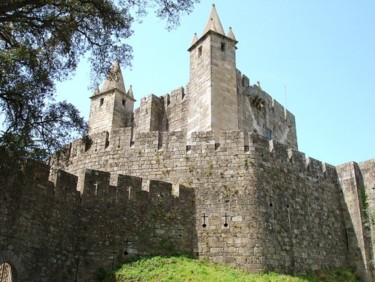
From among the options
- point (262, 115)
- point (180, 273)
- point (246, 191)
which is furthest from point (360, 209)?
point (262, 115)

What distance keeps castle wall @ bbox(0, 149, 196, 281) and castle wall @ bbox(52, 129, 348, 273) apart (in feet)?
2.86

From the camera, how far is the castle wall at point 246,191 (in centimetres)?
1576

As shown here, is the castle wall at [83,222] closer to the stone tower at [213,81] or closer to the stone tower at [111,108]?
the stone tower at [213,81]

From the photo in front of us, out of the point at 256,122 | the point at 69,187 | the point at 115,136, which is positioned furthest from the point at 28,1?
the point at 256,122

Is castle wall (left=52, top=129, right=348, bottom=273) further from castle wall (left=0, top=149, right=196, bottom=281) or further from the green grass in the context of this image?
castle wall (left=0, top=149, right=196, bottom=281)

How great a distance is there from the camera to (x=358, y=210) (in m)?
19.2

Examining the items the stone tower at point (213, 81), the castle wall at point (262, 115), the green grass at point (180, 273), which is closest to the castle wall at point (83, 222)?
the green grass at point (180, 273)

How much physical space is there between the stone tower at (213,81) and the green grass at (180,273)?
9894mm

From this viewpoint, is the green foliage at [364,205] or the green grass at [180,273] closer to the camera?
the green grass at [180,273]

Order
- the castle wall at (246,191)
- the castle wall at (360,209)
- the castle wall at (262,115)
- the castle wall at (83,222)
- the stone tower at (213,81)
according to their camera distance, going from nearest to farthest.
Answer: the castle wall at (83,222)
the castle wall at (246,191)
the castle wall at (360,209)
the stone tower at (213,81)
the castle wall at (262,115)

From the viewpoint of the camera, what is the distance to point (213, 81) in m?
24.9

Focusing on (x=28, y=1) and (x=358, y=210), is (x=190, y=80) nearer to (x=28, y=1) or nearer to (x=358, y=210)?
(x=358, y=210)

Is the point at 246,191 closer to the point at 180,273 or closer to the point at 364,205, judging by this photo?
the point at 180,273

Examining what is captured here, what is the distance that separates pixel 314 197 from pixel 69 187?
977cm
